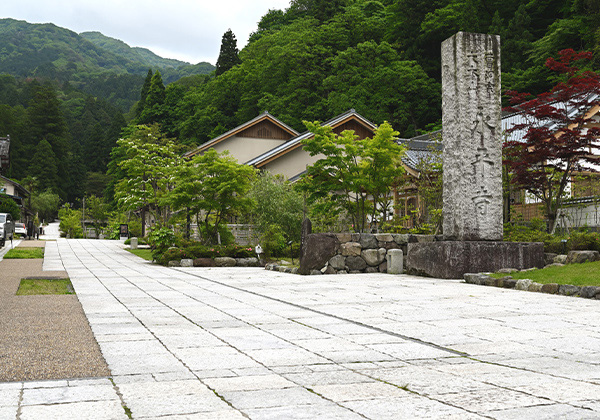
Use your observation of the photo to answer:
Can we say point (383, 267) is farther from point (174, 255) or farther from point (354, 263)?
point (174, 255)

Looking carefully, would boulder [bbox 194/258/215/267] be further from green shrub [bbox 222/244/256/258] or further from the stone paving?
the stone paving

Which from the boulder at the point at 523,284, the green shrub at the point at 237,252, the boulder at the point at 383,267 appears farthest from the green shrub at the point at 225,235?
the boulder at the point at 523,284

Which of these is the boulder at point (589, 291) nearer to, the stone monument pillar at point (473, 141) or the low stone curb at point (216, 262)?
the stone monument pillar at point (473, 141)

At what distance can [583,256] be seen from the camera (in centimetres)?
1073

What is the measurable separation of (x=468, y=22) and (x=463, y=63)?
89.0 feet

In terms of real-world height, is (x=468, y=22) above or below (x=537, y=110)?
above

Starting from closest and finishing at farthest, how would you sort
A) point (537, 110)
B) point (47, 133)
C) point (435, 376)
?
point (435, 376), point (537, 110), point (47, 133)

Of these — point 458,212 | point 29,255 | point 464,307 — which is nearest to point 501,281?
point 458,212

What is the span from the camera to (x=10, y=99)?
9700 centimetres

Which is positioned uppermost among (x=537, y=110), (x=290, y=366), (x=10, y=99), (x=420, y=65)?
(x=10, y=99)

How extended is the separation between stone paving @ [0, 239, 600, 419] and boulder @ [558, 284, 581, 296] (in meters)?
0.39

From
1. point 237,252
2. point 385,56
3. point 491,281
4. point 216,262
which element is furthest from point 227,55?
point 491,281

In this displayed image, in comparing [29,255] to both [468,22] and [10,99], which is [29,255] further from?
[10,99]

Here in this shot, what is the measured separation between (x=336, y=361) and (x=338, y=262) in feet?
30.7
